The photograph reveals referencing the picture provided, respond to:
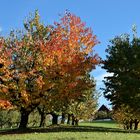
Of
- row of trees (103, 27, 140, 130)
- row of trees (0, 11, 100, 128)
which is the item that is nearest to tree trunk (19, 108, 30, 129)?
row of trees (0, 11, 100, 128)

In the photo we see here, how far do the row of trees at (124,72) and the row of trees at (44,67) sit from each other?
3101 millimetres

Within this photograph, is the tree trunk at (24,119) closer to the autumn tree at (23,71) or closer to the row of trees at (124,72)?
the autumn tree at (23,71)

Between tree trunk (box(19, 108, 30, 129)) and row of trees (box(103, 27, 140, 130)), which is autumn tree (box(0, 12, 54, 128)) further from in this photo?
row of trees (box(103, 27, 140, 130))

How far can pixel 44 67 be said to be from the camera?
4694 cm

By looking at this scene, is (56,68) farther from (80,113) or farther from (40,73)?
(80,113)

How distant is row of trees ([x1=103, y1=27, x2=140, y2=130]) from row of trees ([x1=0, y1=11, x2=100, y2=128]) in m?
3.10

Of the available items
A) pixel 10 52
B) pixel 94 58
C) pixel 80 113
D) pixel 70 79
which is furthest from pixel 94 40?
pixel 80 113

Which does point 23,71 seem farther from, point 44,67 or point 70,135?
point 70,135

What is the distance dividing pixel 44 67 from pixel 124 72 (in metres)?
9.74

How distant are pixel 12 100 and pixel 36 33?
8006 mm

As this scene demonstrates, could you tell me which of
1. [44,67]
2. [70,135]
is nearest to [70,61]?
[44,67]

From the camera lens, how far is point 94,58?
4950 cm

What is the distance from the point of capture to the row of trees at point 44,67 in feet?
153

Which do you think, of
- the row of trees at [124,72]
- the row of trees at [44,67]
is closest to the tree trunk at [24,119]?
the row of trees at [44,67]
